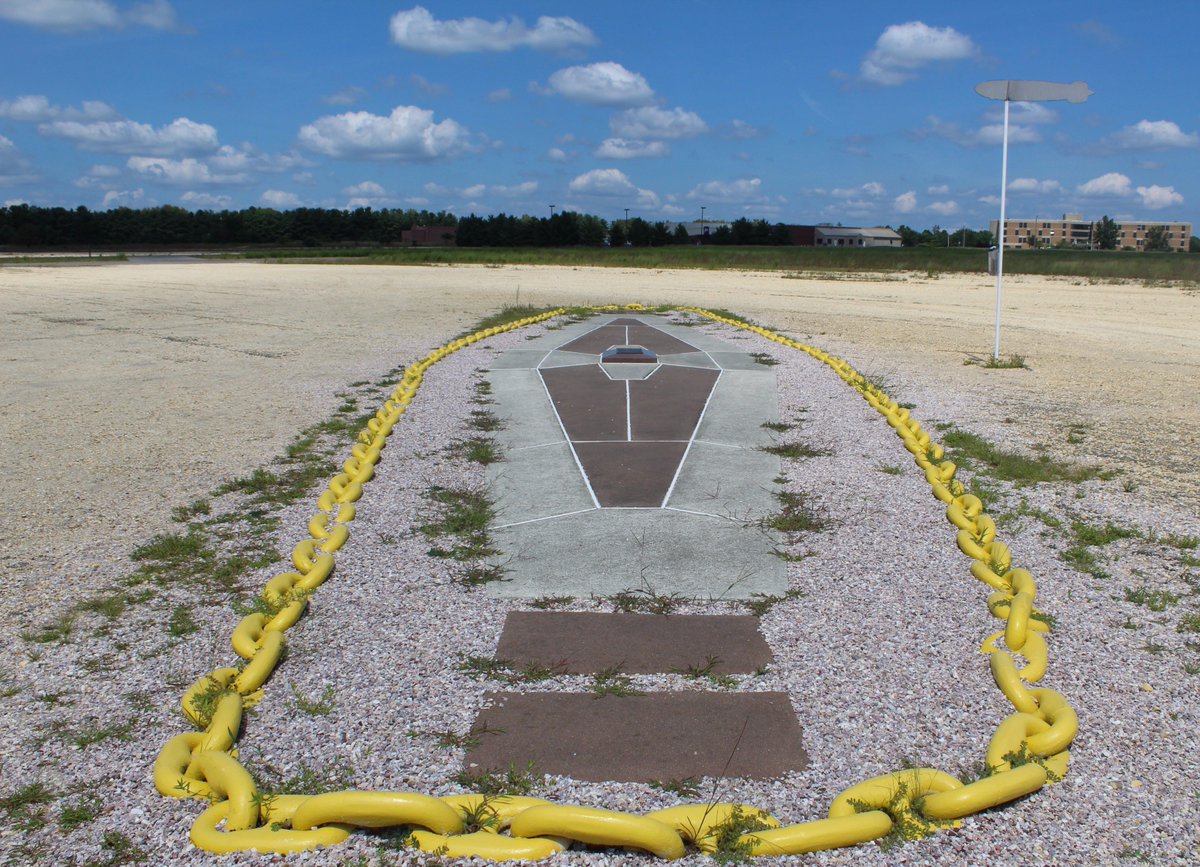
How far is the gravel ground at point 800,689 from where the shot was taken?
334cm

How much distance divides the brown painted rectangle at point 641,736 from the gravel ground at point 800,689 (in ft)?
0.31

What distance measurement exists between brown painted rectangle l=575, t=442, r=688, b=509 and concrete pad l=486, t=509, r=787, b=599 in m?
0.35

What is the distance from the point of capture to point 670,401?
11.0 meters

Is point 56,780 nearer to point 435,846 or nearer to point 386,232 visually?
point 435,846

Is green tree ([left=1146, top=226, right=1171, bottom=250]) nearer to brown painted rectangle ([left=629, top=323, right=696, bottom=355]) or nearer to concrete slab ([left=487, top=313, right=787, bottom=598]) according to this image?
brown painted rectangle ([left=629, top=323, right=696, bottom=355])

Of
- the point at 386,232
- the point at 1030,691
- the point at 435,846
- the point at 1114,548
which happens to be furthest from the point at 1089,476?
the point at 386,232

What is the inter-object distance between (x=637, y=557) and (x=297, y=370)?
10100 millimetres

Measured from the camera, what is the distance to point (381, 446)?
8.83 metres

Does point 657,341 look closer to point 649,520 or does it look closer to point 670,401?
point 670,401

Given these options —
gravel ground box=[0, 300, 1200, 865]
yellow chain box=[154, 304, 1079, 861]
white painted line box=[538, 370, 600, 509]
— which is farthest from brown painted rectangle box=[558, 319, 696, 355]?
yellow chain box=[154, 304, 1079, 861]

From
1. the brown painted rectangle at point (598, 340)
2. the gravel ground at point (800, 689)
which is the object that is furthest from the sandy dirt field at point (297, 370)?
the brown painted rectangle at point (598, 340)

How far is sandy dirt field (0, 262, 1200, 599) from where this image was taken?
7.75 metres

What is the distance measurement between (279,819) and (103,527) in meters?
4.20

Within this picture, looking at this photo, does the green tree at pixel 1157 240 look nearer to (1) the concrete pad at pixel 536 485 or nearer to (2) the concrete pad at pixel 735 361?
(2) the concrete pad at pixel 735 361
